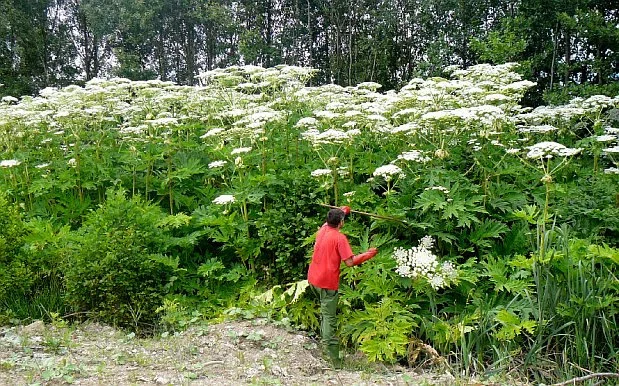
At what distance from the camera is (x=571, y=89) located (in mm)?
14719

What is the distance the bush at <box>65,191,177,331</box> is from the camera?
17.8 ft

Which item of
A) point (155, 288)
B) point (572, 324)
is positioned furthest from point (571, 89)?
point (155, 288)

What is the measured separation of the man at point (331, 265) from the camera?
477 cm

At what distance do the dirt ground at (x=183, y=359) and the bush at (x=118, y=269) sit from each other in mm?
255

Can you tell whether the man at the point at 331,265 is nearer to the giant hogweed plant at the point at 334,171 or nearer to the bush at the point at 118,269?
the giant hogweed plant at the point at 334,171

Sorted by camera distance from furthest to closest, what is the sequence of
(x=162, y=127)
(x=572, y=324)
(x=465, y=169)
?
(x=162, y=127)
(x=465, y=169)
(x=572, y=324)

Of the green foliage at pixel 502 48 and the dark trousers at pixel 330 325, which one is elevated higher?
the green foliage at pixel 502 48

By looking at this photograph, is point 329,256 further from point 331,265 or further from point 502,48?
point 502,48

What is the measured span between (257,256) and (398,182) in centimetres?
187

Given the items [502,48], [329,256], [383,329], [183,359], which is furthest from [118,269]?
[502,48]

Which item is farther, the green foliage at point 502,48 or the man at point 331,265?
the green foliage at point 502,48

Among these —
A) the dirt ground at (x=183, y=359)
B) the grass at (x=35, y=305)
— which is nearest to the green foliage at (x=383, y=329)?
the dirt ground at (x=183, y=359)

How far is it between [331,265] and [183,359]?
5.10 ft

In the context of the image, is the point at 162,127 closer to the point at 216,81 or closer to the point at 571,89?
the point at 216,81
